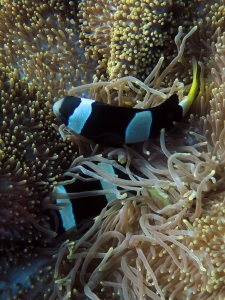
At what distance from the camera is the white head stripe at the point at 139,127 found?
3.07ft

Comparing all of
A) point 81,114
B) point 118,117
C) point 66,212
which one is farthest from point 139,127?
point 66,212

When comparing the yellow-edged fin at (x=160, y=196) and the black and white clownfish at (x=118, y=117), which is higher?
the black and white clownfish at (x=118, y=117)

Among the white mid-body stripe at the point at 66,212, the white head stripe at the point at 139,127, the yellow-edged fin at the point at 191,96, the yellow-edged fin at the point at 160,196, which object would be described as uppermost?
the yellow-edged fin at the point at 191,96

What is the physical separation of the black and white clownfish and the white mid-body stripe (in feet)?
0.57

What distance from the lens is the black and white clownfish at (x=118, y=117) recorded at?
3.06 feet

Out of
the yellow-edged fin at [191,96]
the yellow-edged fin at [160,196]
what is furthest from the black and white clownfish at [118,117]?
the yellow-edged fin at [160,196]

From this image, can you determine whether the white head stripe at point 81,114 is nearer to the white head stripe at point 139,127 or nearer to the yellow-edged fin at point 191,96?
the white head stripe at point 139,127

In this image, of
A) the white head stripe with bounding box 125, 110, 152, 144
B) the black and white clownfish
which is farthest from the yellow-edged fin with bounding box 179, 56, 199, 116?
the white head stripe with bounding box 125, 110, 152, 144

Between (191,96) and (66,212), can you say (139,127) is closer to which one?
(191,96)

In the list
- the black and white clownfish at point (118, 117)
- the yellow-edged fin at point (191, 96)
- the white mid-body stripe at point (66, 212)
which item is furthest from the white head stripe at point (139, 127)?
the white mid-body stripe at point (66, 212)

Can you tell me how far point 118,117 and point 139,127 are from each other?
0.07m

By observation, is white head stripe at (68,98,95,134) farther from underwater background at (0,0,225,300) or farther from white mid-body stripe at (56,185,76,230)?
white mid-body stripe at (56,185,76,230)

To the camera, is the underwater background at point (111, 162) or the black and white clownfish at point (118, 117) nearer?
the underwater background at point (111, 162)

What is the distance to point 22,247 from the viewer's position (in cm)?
94
